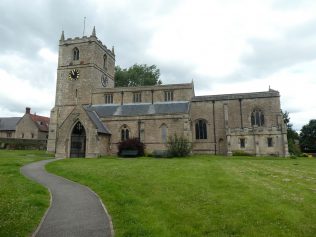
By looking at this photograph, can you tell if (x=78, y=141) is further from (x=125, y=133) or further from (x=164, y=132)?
(x=164, y=132)

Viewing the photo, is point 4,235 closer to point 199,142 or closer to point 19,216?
point 19,216

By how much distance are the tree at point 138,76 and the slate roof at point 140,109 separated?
20.4 meters

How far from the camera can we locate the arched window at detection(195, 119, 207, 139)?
41728 millimetres

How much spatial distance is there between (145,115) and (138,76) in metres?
27.1

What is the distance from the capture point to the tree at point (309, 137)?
6319 centimetres

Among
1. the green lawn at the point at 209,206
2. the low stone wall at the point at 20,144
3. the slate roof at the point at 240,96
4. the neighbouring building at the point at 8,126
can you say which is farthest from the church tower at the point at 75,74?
the green lawn at the point at 209,206

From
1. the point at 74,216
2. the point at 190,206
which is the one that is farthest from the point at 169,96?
the point at 74,216

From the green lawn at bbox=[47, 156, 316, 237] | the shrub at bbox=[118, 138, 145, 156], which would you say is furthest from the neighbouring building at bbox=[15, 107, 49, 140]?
the green lawn at bbox=[47, 156, 316, 237]

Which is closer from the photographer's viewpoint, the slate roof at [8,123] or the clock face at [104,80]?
the clock face at [104,80]

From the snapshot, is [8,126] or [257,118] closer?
[257,118]

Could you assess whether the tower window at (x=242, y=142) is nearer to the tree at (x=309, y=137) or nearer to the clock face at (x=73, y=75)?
the clock face at (x=73, y=75)

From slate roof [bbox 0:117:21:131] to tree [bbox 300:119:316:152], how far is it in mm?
70048

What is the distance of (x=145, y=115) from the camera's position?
1597 inches

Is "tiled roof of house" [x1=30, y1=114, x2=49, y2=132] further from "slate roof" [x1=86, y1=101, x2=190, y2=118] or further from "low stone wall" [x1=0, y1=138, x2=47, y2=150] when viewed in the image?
"slate roof" [x1=86, y1=101, x2=190, y2=118]
